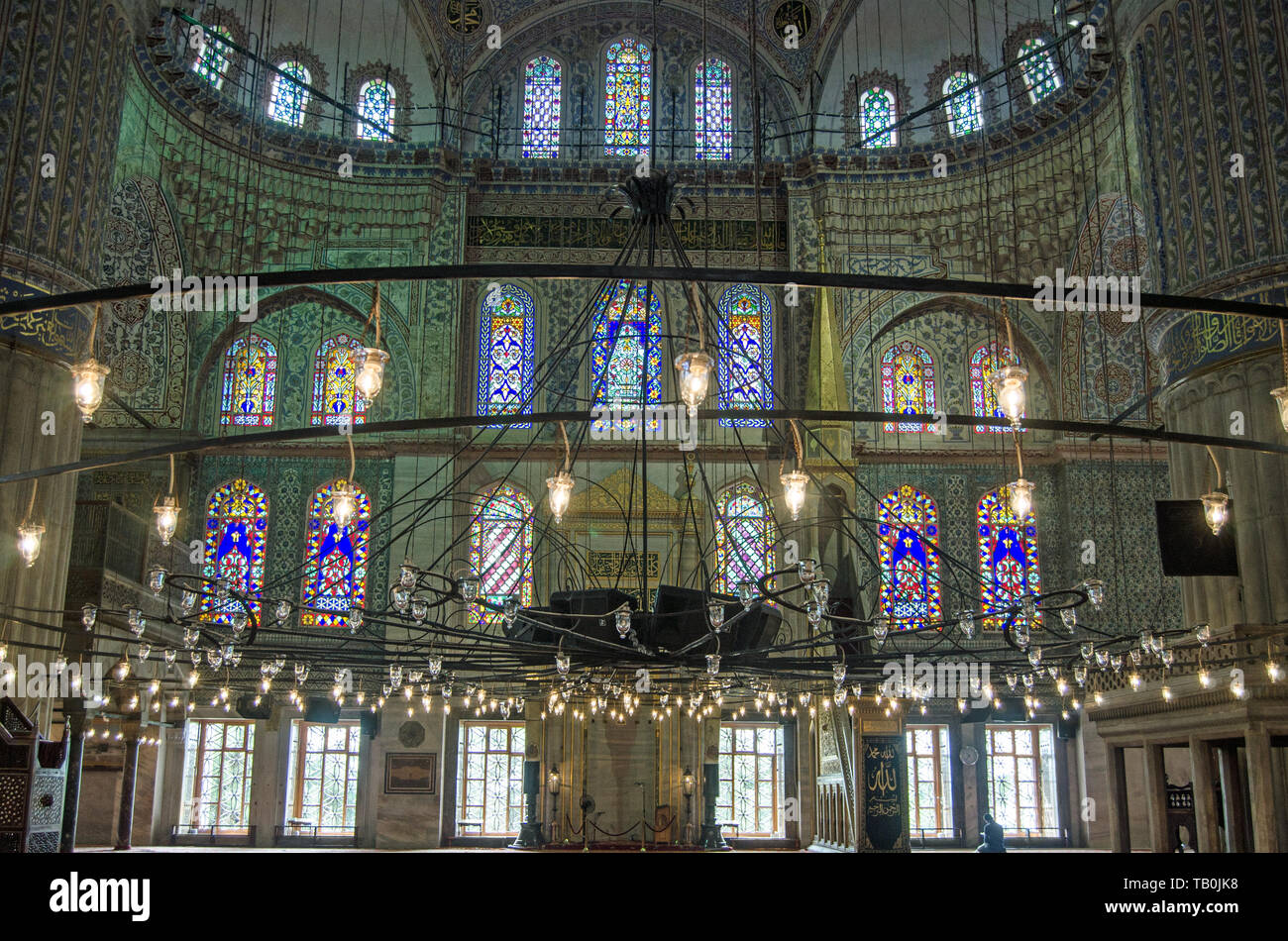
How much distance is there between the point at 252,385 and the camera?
15.3 m

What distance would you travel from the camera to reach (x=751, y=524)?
15.3 m

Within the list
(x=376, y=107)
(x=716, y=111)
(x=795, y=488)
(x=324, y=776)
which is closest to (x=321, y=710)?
(x=324, y=776)

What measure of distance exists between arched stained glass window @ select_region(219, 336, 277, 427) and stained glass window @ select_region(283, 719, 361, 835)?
4065mm

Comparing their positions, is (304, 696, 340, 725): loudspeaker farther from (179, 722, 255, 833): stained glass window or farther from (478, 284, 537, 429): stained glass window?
(478, 284, 537, 429): stained glass window

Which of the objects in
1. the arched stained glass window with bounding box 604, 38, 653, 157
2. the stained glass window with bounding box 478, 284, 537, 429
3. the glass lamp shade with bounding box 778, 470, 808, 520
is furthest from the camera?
the arched stained glass window with bounding box 604, 38, 653, 157

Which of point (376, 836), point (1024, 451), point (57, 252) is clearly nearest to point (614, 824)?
point (376, 836)

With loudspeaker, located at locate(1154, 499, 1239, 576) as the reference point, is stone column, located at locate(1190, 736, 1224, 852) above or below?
below

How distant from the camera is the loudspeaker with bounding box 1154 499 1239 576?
8602 mm

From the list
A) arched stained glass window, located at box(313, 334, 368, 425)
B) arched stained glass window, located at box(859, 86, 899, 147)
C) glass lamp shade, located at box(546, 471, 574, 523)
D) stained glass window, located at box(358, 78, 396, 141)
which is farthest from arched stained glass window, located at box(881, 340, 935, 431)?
glass lamp shade, located at box(546, 471, 574, 523)

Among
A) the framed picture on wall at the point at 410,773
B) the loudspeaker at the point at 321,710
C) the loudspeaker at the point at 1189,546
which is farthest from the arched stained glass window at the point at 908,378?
the loudspeaker at the point at 321,710

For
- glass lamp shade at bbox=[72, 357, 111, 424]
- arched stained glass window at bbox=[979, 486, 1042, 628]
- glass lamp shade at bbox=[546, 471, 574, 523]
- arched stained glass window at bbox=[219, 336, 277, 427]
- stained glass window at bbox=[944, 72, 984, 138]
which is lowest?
glass lamp shade at bbox=[546, 471, 574, 523]

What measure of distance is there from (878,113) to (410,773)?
10842 millimetres
